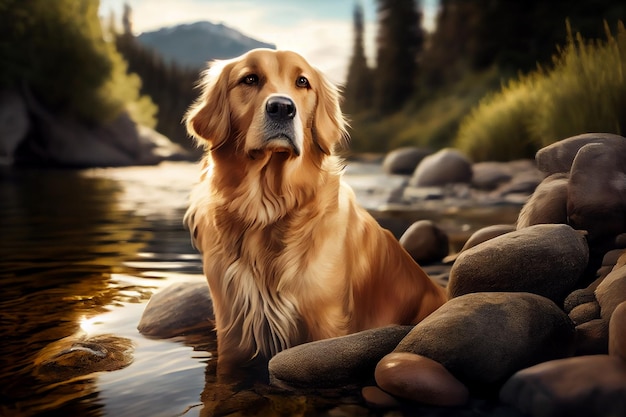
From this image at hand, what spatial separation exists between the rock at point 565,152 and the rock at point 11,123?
75.5ft

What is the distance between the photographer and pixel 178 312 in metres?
4.67

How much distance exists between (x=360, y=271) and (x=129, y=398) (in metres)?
1.44

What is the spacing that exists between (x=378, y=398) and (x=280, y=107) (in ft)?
5.12

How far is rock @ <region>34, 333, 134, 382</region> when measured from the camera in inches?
143

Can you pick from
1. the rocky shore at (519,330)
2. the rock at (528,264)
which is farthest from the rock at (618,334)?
the rock at (528,264)

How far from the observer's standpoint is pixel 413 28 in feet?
143

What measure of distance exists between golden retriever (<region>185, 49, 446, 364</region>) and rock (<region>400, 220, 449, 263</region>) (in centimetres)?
262

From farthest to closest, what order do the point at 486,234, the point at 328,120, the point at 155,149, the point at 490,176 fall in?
the point at 155,149 < the point at 490,176 < the point at 486,234 < the point at 328,120

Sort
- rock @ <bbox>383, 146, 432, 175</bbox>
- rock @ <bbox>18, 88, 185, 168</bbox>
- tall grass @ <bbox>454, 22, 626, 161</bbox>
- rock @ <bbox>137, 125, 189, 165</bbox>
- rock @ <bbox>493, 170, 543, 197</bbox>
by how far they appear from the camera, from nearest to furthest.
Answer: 1. tall grass @ <bbox>454, 22, 626, 161</bbox>
2. rock @ <bbox>493, 170, 543, 197</bbox>
3. rock @ <bbox>383, 146, 432, 175</bbox>
4. rock @ <bbox>18, 88, 185, 168</bbox>
5. rock @ <bbox>137, 125, 189, 165</bbox>

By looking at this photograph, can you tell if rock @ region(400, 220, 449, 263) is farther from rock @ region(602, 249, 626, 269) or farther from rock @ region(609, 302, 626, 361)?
rock @ region(609, 302, 626, 361)

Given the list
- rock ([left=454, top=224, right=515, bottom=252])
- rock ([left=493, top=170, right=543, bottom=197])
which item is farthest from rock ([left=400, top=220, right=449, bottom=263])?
rock ([left=493, top=170, right=543, bottom=197])

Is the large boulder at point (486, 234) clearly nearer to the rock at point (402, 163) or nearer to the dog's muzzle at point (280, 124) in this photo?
the dog's muzzle at point (280, 124)

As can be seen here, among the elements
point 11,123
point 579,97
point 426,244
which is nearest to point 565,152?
point 426,244

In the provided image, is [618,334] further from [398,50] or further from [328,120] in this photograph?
[398,50]
